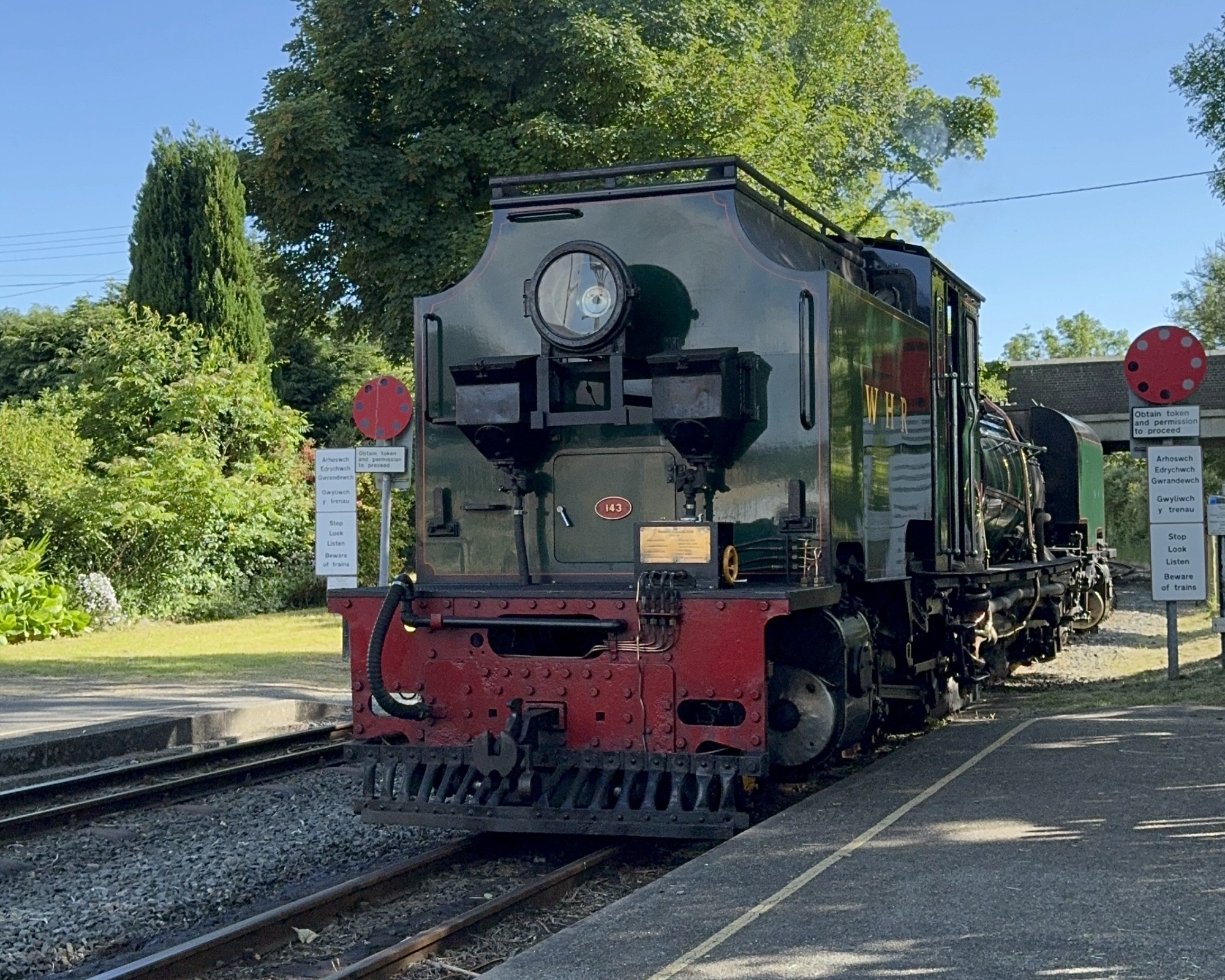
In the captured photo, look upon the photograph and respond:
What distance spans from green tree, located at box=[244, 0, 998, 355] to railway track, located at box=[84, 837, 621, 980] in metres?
11.8

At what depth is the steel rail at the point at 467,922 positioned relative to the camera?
501 cm

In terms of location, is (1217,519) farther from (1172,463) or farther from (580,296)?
(580,296)

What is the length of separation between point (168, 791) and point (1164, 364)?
8.81 metres

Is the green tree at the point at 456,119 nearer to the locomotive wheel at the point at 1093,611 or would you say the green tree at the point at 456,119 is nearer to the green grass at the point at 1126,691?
the locomotive wheel at the point at 1093,611

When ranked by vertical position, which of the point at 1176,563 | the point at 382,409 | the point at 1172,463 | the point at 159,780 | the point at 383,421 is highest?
the point at 382,409

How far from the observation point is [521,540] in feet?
24.2

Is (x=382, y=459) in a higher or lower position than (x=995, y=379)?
lower

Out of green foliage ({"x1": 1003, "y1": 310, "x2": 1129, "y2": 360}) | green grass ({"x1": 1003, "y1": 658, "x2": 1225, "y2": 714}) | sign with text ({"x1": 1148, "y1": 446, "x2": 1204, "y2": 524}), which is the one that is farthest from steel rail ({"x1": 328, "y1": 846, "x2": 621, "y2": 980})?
green foliage ({"x1": 1003, "y1": 310, "x2": 1129, "y2": 360})

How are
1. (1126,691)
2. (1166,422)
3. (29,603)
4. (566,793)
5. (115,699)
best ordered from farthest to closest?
(29,603), (115,699), (1166,422), (1126,691), (566,793)

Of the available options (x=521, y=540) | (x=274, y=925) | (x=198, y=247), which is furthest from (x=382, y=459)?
(x=198, y=247)

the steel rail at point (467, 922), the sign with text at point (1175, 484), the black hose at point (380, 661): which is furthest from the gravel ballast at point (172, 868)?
the sign with text at point (1175, 484)

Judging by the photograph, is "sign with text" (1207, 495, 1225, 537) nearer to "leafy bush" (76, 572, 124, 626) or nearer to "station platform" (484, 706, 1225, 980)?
"station platform" (484, 706, 1225, 980)

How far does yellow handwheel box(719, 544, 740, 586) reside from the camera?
6.64m

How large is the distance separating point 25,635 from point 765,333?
52.7 feet
